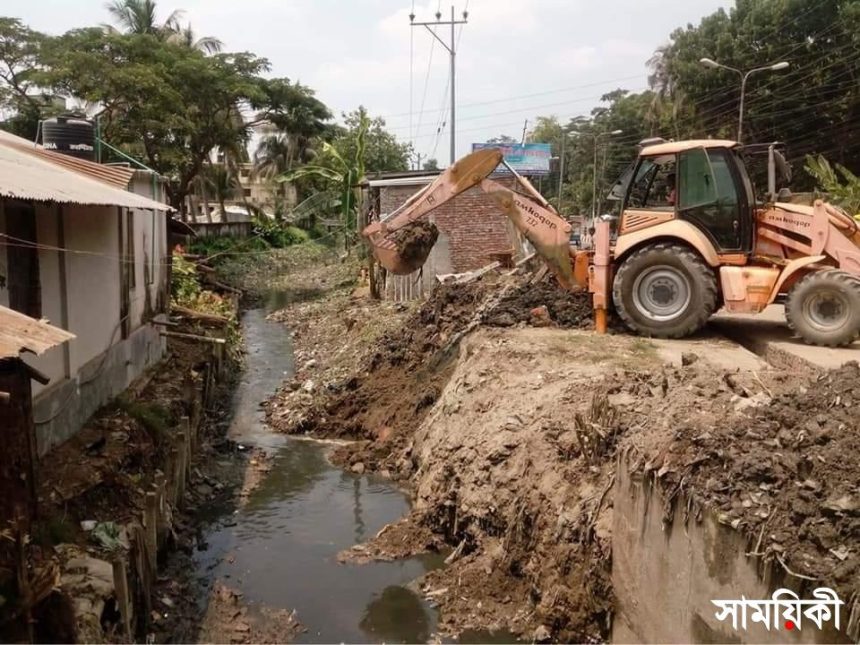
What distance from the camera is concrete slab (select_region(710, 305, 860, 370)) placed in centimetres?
888

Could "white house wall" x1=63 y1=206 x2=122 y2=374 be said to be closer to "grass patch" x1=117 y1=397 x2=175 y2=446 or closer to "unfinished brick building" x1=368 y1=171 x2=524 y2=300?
"grass patch" x1=117 y1=397 x2=175 y2=446

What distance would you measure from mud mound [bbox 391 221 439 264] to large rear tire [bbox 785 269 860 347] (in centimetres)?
585

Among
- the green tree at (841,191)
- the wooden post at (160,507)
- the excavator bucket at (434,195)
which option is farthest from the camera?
the green tree at (841,191)

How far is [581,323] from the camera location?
38.6 feet

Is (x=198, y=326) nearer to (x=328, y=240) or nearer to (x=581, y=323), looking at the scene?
(x=581, y=323)

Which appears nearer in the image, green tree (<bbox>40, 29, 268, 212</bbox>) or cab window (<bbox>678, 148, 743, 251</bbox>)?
cab window (<bbox>678, 148, 743, 251</bbox>)

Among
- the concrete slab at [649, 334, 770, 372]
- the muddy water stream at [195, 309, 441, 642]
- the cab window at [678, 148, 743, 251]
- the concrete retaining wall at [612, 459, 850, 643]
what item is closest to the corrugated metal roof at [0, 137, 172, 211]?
the muddy water stream at [195, 309, 441, 642]

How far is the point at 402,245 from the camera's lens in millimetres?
12195

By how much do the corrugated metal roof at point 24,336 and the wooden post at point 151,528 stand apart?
367cm

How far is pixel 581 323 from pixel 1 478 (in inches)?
353

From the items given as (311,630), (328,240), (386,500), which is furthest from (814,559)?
(328,240)

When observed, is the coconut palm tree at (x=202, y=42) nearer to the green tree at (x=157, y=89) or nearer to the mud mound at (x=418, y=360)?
the green tree at (x=157, y=89)

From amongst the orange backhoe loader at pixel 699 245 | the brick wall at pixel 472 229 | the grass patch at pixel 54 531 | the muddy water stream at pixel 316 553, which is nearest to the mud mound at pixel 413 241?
the orange backhoe loader at pixel 699 245

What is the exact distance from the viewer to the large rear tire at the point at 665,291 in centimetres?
1024
